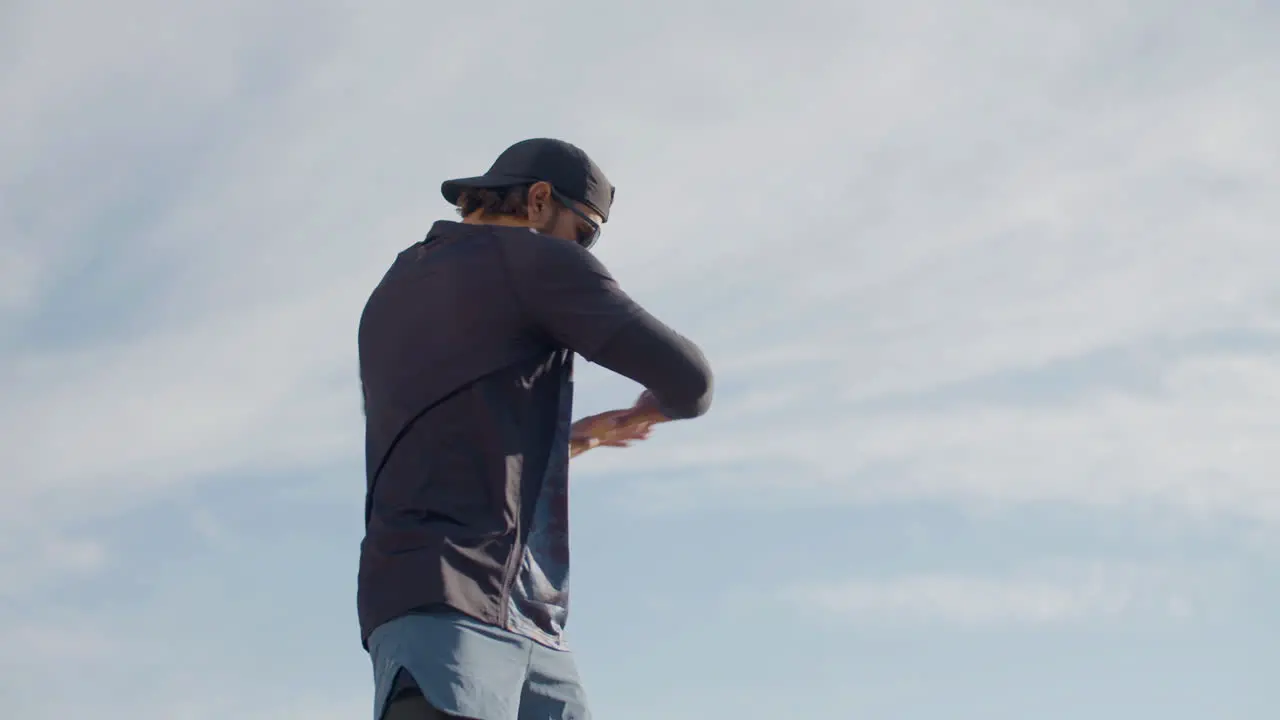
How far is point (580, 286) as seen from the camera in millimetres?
5605

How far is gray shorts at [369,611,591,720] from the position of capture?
5.14 meters

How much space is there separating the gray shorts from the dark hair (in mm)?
1594

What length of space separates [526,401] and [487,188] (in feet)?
3.16

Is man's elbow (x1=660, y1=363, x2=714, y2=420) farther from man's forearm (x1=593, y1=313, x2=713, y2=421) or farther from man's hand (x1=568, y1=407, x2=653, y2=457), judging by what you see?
man's hand (x1=568, y1=407, x2=653, y2=457)

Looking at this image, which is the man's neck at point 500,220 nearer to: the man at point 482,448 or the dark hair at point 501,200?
the dark hair at point 501,200

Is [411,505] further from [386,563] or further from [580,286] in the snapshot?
[580,286]

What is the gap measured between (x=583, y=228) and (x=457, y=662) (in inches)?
69.5

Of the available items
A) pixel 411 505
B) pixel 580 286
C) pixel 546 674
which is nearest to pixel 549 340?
pixel 580 286

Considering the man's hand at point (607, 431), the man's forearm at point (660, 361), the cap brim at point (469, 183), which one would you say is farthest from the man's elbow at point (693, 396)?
the cap brim at point (469, 183)

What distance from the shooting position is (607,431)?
20.3ft

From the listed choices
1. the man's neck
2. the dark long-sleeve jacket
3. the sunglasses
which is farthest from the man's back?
the sunglasses

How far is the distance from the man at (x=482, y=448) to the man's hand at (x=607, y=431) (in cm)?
→ 17

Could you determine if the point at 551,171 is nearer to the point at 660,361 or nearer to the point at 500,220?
the point at 500,220

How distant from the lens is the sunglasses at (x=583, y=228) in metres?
6.15
